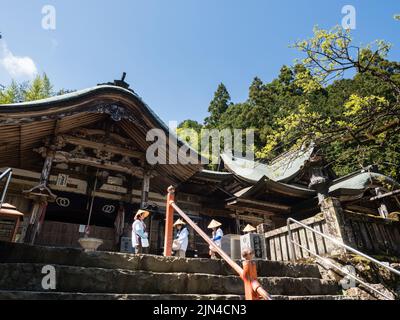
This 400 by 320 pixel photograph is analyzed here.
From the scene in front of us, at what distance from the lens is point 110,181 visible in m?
10.7

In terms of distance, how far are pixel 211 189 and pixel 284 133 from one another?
5.34 meters

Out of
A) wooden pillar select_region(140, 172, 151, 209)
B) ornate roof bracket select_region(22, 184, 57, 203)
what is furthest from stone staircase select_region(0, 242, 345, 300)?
wooden pillar select_region(140, 172, 151, 209)

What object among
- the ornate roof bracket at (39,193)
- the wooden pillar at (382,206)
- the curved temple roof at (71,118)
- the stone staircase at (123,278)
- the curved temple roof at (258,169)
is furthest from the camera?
the curved temple roof at (258,169)

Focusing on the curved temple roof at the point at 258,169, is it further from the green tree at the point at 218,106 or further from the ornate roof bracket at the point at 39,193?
the green tree at the point at 218,106

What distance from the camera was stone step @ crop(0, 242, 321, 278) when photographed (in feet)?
11.8

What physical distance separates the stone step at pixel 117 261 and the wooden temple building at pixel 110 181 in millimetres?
2493

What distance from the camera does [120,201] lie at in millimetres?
10711

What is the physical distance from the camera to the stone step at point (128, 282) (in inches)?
125

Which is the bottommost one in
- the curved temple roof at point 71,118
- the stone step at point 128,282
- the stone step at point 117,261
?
the stone step at point 128,282

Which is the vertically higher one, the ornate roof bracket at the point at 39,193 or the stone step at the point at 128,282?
the ornate roof bracket at the point at 39,193

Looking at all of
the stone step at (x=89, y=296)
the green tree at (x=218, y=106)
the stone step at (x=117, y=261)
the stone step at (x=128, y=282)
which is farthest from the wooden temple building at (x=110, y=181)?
the green tree at (x=218, y=106)

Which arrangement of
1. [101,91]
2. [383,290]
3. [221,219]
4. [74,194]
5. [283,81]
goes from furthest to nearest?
[283,81] < [221,219] < [74,194] < [101,91] < [383,290]

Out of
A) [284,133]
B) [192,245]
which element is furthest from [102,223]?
[284,133]
